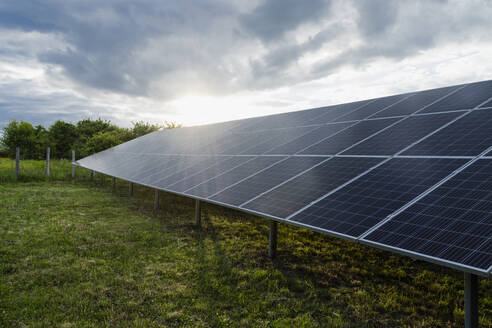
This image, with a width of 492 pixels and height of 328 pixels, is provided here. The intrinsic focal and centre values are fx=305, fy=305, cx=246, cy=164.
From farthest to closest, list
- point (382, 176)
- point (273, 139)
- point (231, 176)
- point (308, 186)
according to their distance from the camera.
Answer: point (273, 139) < point (231, 176) < point (308, 186) < point (382, 176)

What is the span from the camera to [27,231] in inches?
410

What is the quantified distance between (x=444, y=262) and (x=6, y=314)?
6.99 meters

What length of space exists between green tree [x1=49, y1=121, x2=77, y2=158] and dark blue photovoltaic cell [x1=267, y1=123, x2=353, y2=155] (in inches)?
2243

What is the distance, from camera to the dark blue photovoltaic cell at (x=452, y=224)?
3895 mm

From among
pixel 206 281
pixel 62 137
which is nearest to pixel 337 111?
pixel 206 281

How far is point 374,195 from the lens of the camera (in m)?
5.88

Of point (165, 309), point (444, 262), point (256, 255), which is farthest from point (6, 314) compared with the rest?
point (444, 262)

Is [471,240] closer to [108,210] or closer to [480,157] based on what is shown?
[480,157]

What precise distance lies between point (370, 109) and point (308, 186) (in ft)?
22.8

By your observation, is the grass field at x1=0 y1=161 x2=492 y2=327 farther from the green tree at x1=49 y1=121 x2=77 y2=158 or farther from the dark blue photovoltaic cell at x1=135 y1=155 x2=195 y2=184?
the green tree at x1=49 y1=121 x2=77 y2=158

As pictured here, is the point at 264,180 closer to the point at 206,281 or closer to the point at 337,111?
the point at 206,281

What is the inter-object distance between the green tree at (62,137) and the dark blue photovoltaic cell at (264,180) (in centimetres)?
5818

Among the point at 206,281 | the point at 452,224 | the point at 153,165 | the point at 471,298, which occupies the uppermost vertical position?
the point at 153,165

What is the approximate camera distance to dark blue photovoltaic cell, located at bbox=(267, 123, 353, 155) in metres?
10.5
